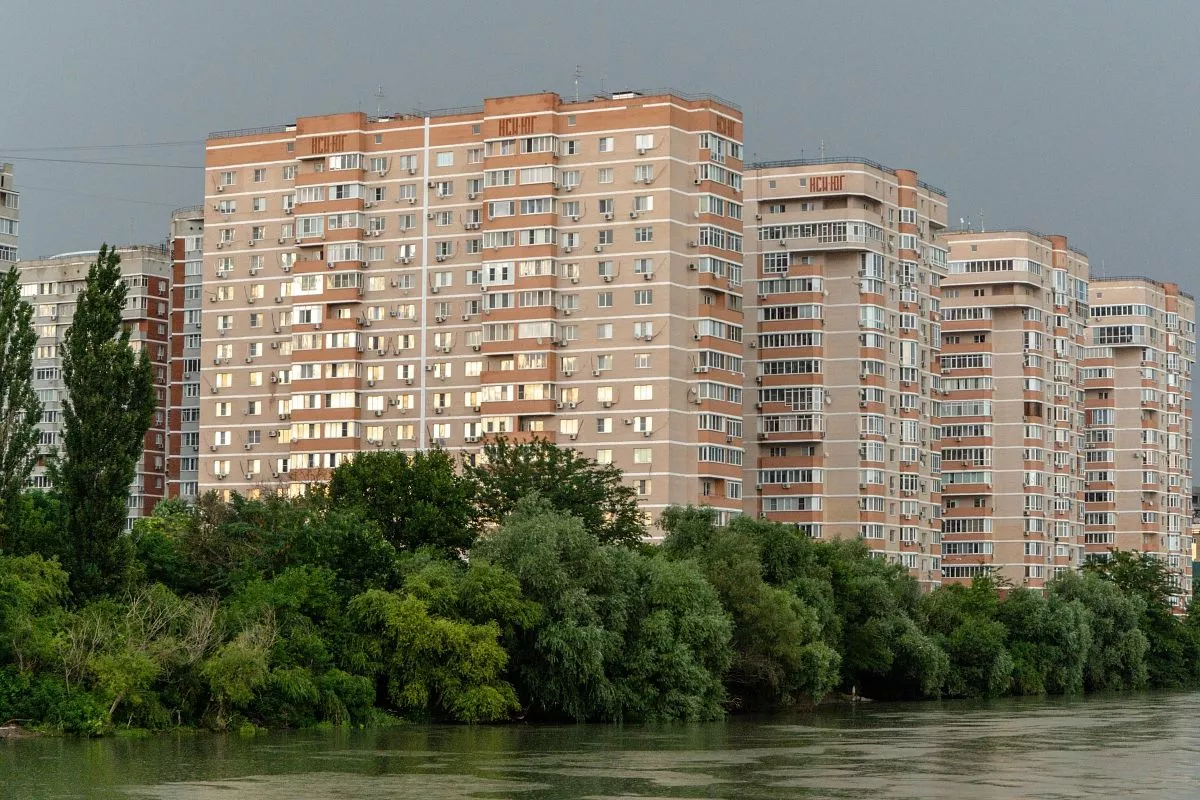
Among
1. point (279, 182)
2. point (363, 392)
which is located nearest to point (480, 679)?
point (363, 392)

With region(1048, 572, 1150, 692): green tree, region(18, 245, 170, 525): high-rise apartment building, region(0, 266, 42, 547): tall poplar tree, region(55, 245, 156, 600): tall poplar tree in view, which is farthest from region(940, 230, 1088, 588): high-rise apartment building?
region(0, 266, 42, 547): tall poplar tree

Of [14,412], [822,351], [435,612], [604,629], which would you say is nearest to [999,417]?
[822,351]

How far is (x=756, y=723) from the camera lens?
89688 mm

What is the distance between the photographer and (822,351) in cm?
16338

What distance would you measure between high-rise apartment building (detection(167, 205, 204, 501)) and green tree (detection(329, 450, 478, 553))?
85593 millimetres

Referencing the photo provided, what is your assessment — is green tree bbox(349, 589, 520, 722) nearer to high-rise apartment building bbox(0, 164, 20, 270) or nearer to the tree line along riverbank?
the tree line along riverbank

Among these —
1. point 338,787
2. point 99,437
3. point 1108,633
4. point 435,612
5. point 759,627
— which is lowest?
point 338,787

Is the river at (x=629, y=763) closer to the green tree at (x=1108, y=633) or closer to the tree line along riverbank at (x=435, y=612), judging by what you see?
the tree line along riverbank at (x=435, y=612)

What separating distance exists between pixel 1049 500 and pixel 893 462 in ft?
111

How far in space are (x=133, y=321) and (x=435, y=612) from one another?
387 ft

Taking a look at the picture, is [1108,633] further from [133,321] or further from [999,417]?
[133,321]

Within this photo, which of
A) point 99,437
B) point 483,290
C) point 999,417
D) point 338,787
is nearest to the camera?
point 338,787

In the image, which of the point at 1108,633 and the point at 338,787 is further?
the point at 1108,633

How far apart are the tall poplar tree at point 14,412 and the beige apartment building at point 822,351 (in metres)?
89.4
